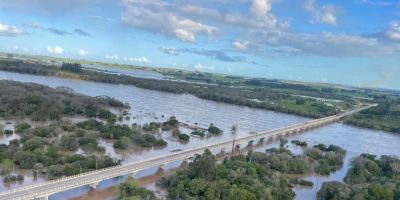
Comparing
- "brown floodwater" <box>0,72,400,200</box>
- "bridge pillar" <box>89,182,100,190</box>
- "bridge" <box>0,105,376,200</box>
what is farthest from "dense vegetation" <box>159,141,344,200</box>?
"bridge pillar" <box>89,182,100,190</box>

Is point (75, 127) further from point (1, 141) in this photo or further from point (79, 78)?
point (79, 78)

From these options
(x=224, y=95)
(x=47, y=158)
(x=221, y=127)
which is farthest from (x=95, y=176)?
(x=224, y=95)

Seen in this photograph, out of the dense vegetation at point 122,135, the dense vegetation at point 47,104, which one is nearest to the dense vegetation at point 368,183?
the dense vegetation at point 122,135

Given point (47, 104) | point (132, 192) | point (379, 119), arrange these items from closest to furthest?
point (132, 192)
point (47, 104)
point (379, 119)

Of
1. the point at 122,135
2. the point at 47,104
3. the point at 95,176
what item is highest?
the point at 47,104

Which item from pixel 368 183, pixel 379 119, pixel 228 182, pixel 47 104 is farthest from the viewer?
pixel 379 119

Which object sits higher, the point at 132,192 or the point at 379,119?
the point at 132,192

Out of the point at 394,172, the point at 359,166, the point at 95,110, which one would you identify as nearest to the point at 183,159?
the point at 359,166

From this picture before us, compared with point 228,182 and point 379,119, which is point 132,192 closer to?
point 228,182
